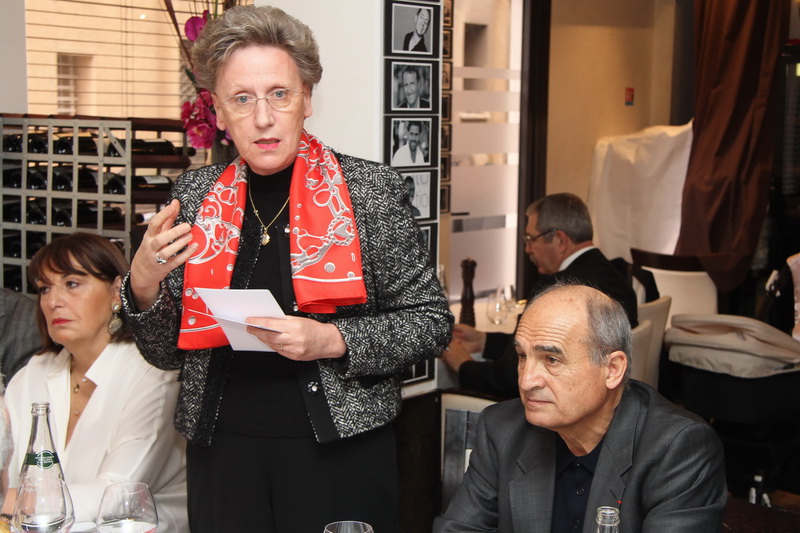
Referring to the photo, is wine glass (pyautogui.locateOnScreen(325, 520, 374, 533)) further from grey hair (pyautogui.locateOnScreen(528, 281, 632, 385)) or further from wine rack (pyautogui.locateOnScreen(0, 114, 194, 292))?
wine rack (pyautogui.locateOnScreen(0, 114, 194, 292))

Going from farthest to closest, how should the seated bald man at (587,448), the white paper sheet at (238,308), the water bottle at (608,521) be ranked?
the seated bald man at (587,448) → the white paper sheet at (238,308) → the water bottle at (608,521)

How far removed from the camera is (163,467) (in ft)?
8.14

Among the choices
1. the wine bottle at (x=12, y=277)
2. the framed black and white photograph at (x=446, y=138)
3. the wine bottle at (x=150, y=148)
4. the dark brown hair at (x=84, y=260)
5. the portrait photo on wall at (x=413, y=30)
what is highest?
the portrait photo on wall at (x=413, y=30)

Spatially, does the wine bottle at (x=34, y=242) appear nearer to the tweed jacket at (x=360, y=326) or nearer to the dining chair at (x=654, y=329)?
the tweed jacket at (x=360, y=326)

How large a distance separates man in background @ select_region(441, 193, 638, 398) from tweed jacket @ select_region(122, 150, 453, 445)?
1.55 meters

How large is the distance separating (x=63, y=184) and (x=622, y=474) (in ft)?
8.36

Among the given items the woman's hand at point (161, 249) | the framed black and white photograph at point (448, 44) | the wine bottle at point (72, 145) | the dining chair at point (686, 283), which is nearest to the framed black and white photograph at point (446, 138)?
the framed black and white photograph at point (448, 44)

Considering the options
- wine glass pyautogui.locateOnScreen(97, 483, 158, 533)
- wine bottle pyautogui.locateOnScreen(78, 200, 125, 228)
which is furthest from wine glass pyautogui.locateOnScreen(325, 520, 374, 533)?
wine bottle pyautogui.locateOnScreen(78, 200, 125, 228)

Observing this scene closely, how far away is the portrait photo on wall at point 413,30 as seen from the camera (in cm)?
303

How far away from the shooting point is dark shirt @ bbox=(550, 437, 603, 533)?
1985 mm

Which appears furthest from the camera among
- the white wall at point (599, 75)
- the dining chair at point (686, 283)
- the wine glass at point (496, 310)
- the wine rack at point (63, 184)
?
the white wall at point (599, 75)

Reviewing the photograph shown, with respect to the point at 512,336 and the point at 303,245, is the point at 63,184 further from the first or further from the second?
the point at 303,245

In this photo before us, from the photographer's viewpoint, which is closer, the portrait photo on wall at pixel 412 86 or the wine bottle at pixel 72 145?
the portrait photo on wall at pixel 412 86

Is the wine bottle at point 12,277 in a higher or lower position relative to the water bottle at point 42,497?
higher
